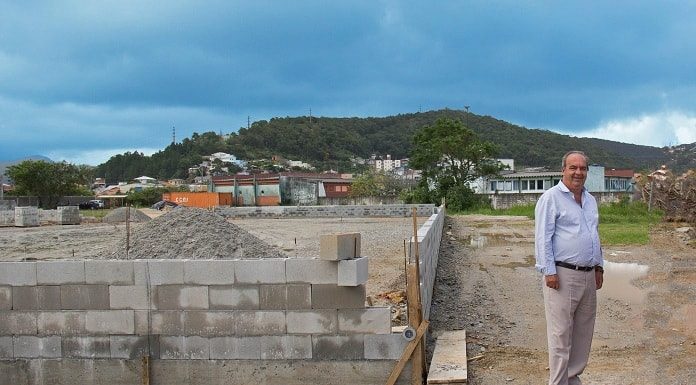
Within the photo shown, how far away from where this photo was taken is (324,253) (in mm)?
5945

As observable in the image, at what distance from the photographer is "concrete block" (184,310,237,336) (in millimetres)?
6152

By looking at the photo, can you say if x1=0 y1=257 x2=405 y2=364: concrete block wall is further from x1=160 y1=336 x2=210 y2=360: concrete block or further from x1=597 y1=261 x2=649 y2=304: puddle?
x1=597 y1=261 x2=649 y2=304: puddle

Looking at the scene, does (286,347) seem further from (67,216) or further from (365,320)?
(67,216)

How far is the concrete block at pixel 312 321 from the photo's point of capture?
5.98 m

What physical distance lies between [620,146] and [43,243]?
391ft

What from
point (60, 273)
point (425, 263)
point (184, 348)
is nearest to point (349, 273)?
point (184, 348)

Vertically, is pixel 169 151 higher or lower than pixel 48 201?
higher

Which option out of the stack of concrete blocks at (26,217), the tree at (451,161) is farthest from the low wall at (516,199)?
the stack of concrete blocks at (26,217)

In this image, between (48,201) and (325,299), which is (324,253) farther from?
(48,201)

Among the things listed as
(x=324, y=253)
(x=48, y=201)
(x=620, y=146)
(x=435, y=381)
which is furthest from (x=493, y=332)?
(x=620, y=146)

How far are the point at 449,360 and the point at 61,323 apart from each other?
391 cm

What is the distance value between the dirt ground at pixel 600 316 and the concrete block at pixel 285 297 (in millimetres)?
1745

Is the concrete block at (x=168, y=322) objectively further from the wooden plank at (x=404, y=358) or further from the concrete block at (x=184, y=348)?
the wooden plank at (x=404, y=358)

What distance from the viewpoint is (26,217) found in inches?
1177
